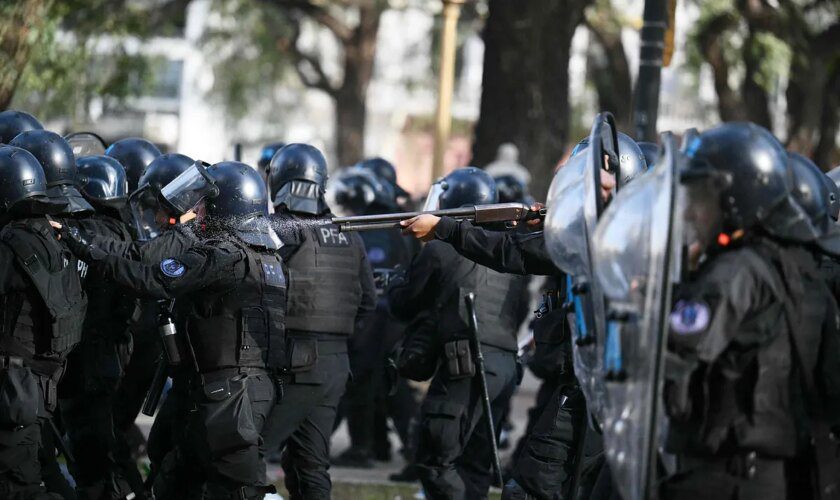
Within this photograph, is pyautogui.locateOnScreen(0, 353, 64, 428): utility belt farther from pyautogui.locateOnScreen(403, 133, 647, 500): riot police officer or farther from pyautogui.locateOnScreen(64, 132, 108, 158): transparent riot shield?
pyautogui.locateOnScreen(64, 132, 108, 158): transparent riot shield

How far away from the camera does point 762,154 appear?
486 cm

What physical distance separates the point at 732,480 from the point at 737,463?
7 centimetres

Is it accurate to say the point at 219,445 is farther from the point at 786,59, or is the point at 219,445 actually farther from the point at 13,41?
the point at 786,59

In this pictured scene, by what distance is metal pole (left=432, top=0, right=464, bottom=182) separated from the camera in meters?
16.2

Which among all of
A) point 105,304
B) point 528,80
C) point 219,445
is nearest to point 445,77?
point 528,80

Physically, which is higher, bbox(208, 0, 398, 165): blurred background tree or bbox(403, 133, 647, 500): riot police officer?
bbox(208, 0, 398, 165): blurred background tree

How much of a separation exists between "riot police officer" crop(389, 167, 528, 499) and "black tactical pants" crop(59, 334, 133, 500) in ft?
5.63

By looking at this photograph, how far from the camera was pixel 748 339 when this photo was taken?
15.4ft

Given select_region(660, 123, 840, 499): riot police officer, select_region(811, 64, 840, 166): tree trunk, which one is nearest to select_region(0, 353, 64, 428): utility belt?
select_region(660, 123, 840, 499): riot police officer

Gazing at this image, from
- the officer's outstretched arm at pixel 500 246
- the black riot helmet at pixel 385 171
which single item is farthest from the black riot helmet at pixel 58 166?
the black riot helmet at pixel 385 171

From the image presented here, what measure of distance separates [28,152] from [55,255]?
0.56 meters

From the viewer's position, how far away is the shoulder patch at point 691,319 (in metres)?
4.61

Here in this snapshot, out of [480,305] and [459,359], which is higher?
[480,305]

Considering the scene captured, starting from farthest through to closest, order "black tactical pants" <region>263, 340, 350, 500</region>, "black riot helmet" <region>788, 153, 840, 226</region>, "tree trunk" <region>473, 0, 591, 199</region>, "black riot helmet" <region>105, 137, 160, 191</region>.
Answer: "tree trunk" <region>473, 0, 591, 199</region> < "black riot helmet" <region>105, 137, 160, 191</region> < "black tactical pants" <region>263, 340, 350, 500</region> < "black riot helmet" <region>788, 153, 840, 226</region>
